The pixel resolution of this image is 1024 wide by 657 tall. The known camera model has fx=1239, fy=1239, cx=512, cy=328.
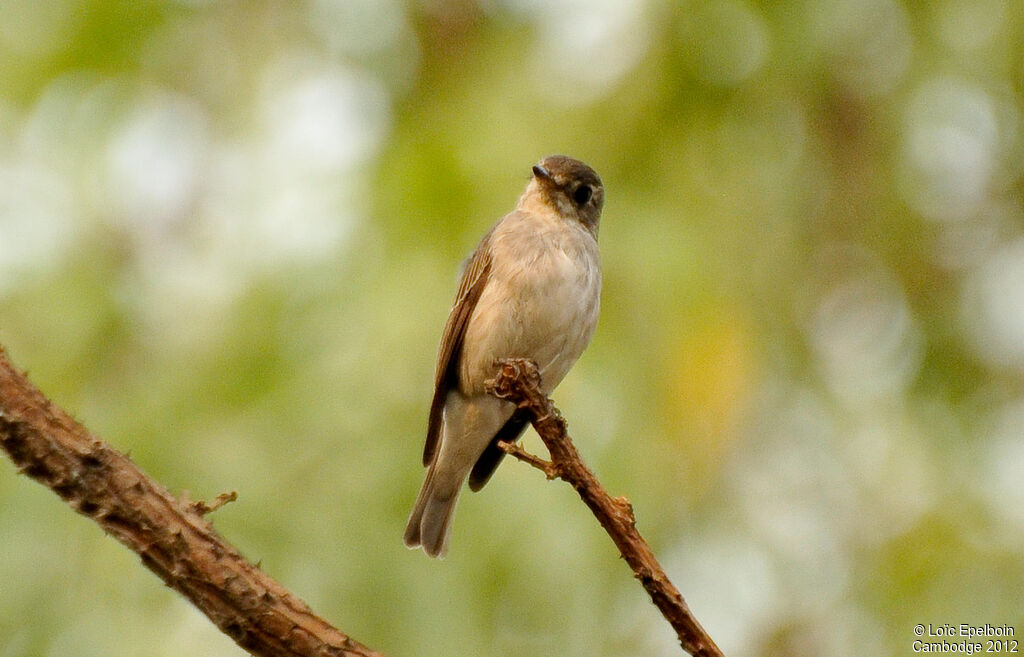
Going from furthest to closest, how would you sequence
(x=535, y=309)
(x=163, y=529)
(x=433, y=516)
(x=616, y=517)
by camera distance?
(x=433, y=516) → (x=535, y=309) → (x=616, y=517) → (x=163, y=529)

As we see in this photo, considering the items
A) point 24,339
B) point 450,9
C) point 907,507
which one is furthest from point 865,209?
point 24,339

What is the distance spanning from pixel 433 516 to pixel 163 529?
1.90 metres

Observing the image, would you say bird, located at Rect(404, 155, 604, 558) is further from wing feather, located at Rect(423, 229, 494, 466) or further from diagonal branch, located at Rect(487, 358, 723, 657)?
diagonal branch, located at Rect(487, 358, 723, 657)

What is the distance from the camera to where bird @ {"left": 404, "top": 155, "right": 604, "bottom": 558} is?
15.8 ft

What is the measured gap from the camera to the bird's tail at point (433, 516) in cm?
486

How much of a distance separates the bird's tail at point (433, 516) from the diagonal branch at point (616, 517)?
1211 mm

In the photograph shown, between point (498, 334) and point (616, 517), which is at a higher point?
point (498, 334)

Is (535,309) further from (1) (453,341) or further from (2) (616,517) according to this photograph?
(2) (616,517)

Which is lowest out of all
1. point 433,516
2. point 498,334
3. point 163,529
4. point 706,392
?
point 163,529

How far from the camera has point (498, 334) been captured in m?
4.83

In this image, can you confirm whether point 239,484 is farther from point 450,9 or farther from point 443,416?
point 450,9

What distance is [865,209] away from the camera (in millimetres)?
6559

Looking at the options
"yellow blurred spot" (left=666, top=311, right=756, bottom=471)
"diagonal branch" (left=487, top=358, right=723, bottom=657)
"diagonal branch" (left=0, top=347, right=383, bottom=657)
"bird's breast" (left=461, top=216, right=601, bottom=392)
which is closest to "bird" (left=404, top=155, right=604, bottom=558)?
"bird's breast" (left=461, top=216, right=601, bottom=392)

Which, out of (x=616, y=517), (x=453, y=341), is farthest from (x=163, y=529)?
(x=453, y=341)
